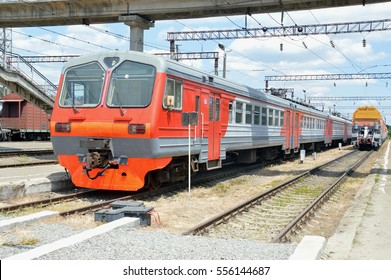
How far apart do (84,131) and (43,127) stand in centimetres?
3355

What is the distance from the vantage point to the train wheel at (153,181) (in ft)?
38.3

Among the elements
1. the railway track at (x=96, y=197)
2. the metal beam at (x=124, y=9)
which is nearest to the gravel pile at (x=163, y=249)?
the railway track at (x=96, y=197)

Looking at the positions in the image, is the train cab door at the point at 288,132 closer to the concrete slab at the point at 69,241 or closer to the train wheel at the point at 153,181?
the train wheel at the point at 153,181

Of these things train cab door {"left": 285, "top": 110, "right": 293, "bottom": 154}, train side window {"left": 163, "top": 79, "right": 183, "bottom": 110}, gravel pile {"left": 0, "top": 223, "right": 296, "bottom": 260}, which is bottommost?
gravel pile {"left": 0, "top": 223, "right": 296, "bottom": 260}

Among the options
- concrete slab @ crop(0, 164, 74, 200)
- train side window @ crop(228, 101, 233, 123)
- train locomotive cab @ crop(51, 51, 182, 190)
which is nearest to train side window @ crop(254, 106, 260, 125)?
train side window @ crop(228, 101, 233, 123)

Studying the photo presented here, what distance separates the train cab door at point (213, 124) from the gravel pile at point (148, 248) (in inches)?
251

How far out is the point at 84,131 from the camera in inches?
428

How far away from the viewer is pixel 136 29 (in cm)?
2109

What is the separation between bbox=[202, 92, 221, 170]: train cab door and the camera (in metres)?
13.0

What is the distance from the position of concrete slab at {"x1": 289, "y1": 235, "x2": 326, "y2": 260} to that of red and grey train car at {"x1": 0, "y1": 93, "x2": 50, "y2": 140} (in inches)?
1437

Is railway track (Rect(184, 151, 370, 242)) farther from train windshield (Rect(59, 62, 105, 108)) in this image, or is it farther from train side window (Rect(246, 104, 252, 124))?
train windshield (Rect(59, 62, 105, 108))

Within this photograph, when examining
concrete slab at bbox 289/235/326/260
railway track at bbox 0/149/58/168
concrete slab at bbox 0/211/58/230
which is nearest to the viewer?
concrete slab at bbox 289/235/326/260

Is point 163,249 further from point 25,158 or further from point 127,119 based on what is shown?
point 25,158
